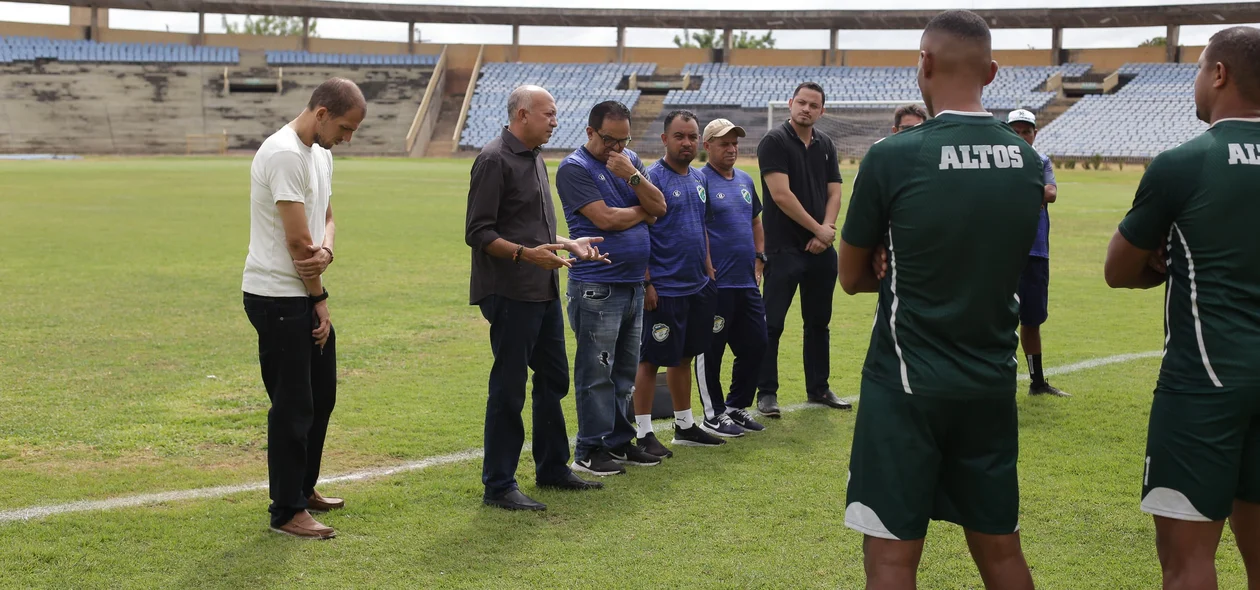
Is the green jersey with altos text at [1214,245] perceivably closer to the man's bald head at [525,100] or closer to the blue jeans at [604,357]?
the man's bald head at [525,100]

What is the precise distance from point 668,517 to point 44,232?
638 inches

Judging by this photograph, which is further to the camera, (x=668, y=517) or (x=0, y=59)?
(x=0, y=59)

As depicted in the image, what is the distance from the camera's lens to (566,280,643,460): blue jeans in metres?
5.93

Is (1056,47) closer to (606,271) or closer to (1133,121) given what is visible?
(1133,121)

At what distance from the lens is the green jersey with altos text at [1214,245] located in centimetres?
314

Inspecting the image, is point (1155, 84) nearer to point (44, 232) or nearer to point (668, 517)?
point (44, 232)

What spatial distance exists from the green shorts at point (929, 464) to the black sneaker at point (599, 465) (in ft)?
9.69

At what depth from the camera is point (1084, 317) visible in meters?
11.5

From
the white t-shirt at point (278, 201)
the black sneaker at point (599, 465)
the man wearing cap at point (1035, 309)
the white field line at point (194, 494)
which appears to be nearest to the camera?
the white t-shirt at point (278, 201)

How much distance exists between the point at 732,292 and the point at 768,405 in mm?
847

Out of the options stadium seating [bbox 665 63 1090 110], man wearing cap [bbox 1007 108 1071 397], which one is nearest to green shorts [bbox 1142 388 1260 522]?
man wearing cap [bbox 1007 108 1071 397]

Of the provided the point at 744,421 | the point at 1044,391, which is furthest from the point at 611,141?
the point at 1044,391

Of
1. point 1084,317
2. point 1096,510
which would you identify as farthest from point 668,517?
point 1084,317

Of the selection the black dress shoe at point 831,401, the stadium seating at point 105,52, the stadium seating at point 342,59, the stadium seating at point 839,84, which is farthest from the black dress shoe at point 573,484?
the stadium seating at point 105,52
